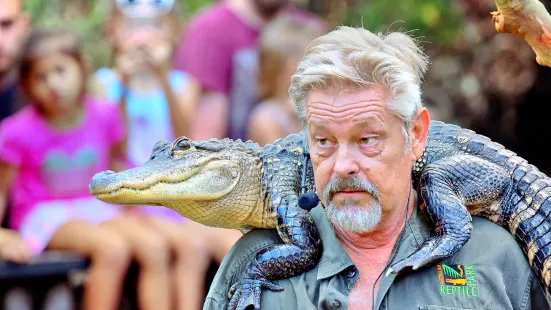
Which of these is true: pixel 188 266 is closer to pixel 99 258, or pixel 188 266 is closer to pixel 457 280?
pixel 99 258

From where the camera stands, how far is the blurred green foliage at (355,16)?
6.46 m

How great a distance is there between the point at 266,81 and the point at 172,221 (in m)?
0.89

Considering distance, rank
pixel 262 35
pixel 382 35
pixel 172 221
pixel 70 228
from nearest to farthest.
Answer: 1. pixel 382 35
2. pixel 70 228
3. pixel 172 221
4. pixel 262 35

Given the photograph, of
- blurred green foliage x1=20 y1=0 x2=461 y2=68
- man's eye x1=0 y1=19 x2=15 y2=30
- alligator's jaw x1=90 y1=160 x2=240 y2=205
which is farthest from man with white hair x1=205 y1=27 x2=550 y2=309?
blurred green foliage x1=20 y1=0 x2=461 y2=68

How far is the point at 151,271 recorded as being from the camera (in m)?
4.21

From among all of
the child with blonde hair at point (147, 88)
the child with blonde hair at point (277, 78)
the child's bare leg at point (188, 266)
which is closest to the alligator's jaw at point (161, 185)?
the child's bare leg at point (188, 266)

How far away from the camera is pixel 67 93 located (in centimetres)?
442

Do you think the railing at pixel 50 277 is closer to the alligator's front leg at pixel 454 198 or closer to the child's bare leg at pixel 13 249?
the child's bare leg at pixel 13 249

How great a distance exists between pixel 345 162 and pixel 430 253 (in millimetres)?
318

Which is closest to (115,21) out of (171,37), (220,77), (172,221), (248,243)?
(171,37)

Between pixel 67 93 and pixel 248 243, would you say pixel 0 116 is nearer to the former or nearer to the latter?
pixel 67 93

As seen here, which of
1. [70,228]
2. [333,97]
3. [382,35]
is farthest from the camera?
[70,228]

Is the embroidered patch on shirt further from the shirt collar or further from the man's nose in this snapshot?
the man's nose

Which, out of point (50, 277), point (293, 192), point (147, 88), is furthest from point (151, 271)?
point (293, 192)
